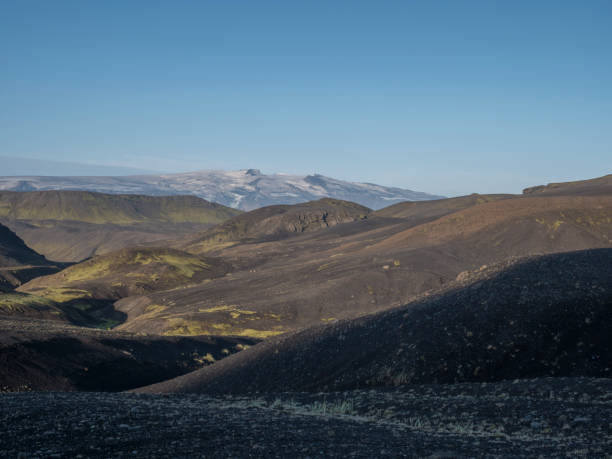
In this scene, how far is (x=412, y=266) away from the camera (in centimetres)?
6281

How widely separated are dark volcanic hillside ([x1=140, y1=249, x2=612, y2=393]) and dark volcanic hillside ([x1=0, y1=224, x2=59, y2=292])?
80859 mm

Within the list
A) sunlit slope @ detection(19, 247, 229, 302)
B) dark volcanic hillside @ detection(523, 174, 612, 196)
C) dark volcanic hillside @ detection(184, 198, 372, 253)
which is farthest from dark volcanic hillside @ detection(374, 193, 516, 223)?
sunlit slope @ detection(19, 247, 229, 302)

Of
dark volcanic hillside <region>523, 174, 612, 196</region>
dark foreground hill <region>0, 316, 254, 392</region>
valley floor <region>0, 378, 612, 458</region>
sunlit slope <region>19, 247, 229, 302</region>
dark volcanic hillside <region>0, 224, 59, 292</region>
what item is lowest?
dark volcanic hillside <region>0, 224, 59, 292</region>

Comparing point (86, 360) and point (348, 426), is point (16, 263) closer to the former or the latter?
point (86, 360)

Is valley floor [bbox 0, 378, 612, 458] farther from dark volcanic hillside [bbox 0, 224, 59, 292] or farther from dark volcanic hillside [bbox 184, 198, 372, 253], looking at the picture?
dark volcanic hillside [bbox 184, 198, 372, 253]

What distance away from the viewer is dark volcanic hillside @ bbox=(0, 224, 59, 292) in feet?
322

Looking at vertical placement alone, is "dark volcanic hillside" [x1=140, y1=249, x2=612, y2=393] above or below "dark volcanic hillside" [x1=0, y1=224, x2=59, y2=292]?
above

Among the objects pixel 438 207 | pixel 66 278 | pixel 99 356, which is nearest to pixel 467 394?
pixel 99 356

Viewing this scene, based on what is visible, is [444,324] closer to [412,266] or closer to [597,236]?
[412,266]

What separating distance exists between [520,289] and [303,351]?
9706 millimetres

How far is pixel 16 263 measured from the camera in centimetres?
12181

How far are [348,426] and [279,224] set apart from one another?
157m

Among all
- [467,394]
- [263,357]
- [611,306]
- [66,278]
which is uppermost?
[611,306]

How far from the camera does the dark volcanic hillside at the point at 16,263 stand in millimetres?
98188
